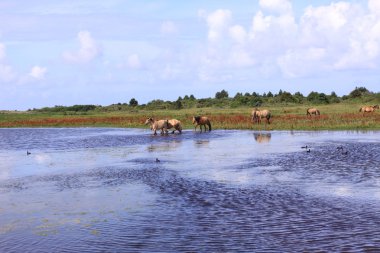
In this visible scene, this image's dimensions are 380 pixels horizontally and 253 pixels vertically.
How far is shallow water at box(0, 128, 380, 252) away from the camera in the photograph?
9.24m

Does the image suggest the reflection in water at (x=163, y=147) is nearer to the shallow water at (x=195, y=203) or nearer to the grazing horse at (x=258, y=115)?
the shallow water at (x=195, y=203)

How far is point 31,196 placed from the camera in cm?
1440

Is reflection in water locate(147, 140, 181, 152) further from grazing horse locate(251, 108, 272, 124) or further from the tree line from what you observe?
the tree line

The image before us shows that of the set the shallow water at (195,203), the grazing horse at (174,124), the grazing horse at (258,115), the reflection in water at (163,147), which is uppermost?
the grazing horse at (258,115)

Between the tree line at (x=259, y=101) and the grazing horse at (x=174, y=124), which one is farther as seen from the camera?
the tree line at (x=259, y=101)

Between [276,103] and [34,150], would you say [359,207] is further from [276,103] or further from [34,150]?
[276,103]

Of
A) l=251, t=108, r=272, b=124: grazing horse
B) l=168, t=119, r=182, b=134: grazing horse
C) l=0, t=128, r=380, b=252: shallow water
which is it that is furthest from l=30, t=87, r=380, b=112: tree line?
l=0, t=128, r=380, b=252: shallow water

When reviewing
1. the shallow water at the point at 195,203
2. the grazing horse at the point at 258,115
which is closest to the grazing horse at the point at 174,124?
the grazing horse at the point at 258,115

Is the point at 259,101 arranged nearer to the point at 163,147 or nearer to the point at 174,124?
the point at 174,124

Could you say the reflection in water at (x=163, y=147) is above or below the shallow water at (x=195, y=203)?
above

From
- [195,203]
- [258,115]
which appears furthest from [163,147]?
[258,115]

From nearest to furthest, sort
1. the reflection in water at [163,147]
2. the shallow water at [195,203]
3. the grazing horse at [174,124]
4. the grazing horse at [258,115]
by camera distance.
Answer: the shallow water at [195,203] → the reflection in water at [163,147] → the grazing horse at [174,124] → the grazing horse at [258,115]

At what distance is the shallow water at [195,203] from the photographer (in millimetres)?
9242

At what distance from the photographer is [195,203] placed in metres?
12.8
